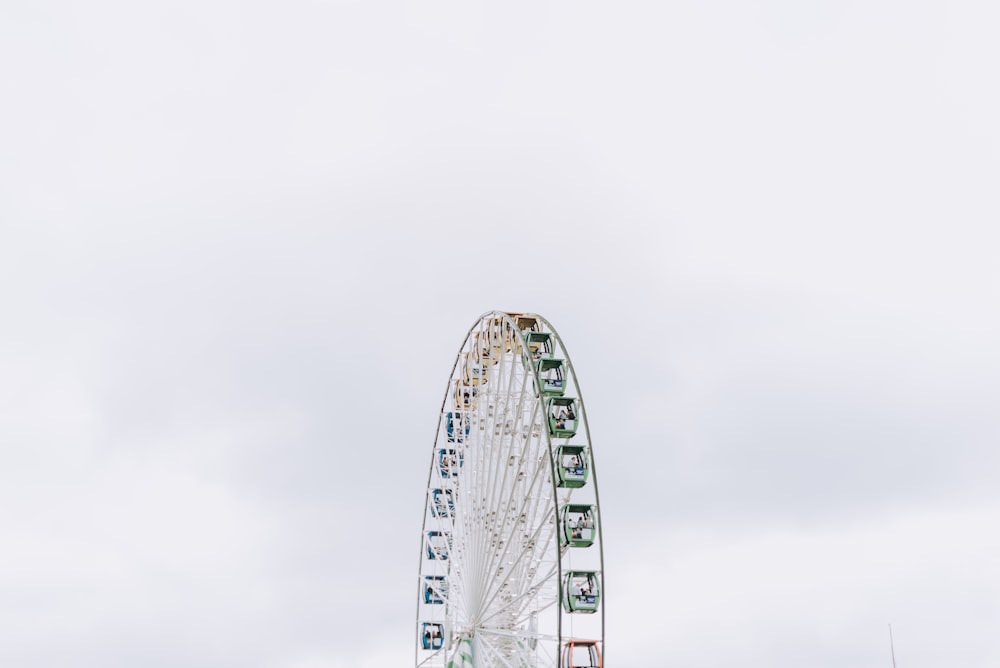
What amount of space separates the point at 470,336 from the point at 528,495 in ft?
38.0

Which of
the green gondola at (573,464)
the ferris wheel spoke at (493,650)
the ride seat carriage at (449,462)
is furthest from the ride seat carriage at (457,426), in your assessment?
the green gondola at (573,464)

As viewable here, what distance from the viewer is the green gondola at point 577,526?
1618 inches

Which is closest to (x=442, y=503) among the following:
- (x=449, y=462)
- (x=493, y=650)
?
(x=449, y=462)

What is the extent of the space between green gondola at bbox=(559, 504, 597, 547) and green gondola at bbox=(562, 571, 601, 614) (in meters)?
1.15

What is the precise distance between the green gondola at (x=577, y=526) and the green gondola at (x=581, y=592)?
115 cm

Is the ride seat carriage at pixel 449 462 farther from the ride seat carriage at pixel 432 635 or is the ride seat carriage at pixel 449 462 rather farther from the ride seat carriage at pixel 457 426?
the ride seat carriage at pixel 432 635

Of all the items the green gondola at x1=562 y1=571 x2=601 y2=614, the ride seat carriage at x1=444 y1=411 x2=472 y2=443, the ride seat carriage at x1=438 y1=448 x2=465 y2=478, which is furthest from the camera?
the ride seat carriage at x1=438 y1=448 x2=465 y2=478

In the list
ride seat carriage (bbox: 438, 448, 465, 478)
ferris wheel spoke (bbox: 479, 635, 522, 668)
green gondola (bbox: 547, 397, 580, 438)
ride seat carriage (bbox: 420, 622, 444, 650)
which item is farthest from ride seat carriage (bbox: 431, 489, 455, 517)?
green gondola (bbox: 547, 397, 580, 438)

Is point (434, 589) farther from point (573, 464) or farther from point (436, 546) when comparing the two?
point (573, 464)

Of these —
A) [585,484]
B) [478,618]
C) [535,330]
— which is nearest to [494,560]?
[478,618]

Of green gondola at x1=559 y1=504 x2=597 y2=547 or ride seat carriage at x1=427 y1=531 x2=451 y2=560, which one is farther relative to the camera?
ride seat carriage at x1=427 y1=531 x2=451 y2=560

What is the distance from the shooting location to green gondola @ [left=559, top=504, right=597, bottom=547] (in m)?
41.1

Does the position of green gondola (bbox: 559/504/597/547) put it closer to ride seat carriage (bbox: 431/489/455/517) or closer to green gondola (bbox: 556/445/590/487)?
green gondola (bbox: 556/445/590/487)

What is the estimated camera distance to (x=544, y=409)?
1716 inches
